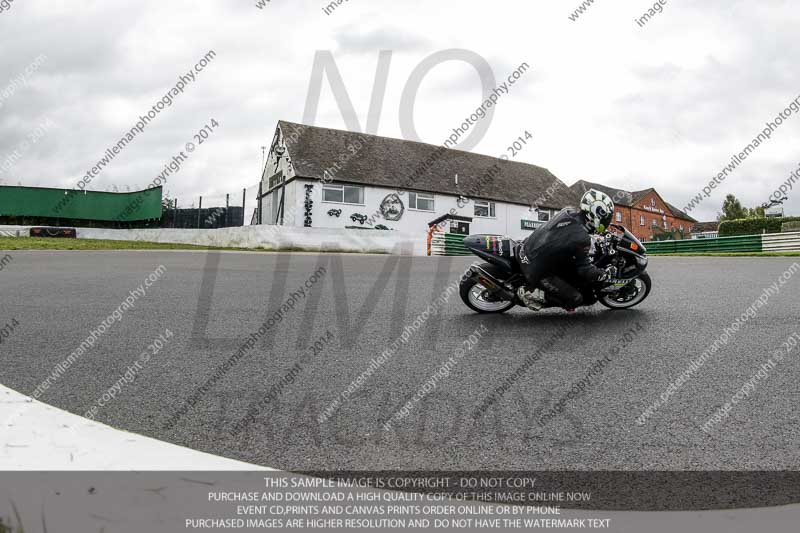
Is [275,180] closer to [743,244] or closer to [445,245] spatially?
[445,245]

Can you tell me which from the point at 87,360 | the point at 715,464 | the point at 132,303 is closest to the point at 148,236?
the point at 132,303

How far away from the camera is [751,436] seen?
10.5ft

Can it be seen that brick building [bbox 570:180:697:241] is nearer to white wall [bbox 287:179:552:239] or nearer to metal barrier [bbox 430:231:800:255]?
white wall [bbox 287:179:552:239]

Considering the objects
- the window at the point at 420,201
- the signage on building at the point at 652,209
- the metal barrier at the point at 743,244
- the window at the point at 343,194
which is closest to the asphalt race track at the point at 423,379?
the metal barrier at the point at 743,244

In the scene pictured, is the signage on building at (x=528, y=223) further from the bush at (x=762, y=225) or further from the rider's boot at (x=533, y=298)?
the rider's boot at (x=533, y=298)

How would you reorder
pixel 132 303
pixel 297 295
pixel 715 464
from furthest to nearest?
1. pixel 297 295
2. pixel 132 303
3. pixel 715 464

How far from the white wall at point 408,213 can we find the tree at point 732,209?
56.0 meters

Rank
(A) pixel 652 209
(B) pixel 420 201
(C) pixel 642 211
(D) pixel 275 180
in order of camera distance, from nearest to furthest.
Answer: (D) pixel 275 180 < (B) pixel 420 201 < (C) pixel 642 211 < (A) pixel 652 209

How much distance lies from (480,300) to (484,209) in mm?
29800

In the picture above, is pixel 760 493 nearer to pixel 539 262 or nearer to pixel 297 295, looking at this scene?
pixel 539 262

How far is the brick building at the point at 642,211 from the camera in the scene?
66.8 metres

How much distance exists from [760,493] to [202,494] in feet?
8.42

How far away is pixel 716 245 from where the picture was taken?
24.9 metres

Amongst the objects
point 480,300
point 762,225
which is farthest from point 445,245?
point 762,225
